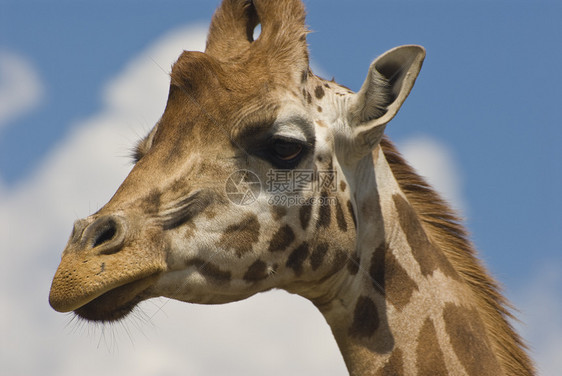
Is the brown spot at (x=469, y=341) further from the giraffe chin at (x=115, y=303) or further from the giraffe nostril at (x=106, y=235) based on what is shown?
the giraffe nostril at (x=106, y=235)

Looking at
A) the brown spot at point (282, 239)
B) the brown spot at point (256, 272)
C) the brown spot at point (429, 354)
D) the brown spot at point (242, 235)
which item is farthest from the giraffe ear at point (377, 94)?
the brown spot at point (429, 354)

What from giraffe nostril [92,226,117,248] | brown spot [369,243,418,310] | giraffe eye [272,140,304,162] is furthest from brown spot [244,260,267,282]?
giraffe nostril [92,226,117,248]

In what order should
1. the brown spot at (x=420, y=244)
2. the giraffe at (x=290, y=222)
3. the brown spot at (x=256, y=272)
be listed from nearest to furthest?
the giraffe at (x=290, y=222) < the brown spot at (x=256, y=272) < the brown spot at (x=420, y=244)

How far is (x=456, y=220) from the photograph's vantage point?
707 centimetres

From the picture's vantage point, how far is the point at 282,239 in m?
5.92

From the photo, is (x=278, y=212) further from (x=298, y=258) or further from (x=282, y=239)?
(x=298, y=258)

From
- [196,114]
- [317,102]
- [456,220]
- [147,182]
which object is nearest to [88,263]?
[147,182]

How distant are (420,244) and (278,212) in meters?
1.47

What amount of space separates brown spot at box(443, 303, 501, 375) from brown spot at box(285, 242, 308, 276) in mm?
1372

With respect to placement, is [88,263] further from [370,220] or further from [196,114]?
[370,220]

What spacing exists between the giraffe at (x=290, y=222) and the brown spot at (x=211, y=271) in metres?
0.02

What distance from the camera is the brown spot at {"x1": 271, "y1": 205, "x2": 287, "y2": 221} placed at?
5895 millimetres

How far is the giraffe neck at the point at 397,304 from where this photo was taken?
604cm

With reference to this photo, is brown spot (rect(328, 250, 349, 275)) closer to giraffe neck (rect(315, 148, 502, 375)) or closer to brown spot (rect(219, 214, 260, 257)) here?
giraffe neck (rect(315, 148, 502, 375))
